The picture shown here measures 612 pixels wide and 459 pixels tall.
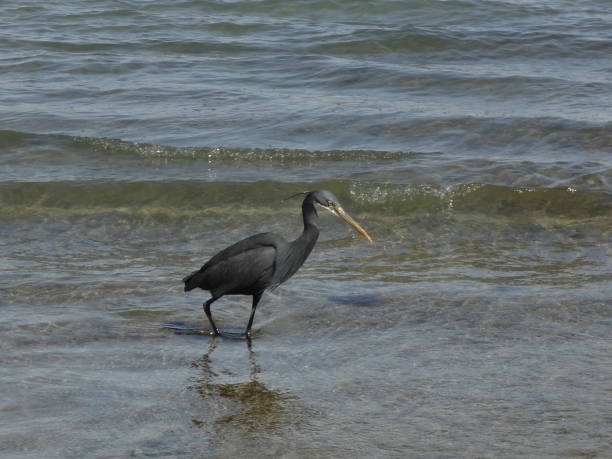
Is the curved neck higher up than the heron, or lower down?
higher up

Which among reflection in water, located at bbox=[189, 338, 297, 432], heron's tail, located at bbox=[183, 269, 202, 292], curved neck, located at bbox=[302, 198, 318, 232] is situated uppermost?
curved neck, located at bbox=[302, 198, 318, 232]

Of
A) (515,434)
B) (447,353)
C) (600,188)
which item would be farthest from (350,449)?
(600,188)

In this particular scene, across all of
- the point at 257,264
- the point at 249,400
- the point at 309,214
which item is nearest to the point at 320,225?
the point at 309,214

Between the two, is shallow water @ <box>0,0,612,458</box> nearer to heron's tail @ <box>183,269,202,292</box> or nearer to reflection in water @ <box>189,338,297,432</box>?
reflection in water @ <box>189,338,297,432</box>

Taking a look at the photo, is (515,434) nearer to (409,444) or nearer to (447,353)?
(409,444)

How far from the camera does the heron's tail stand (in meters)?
6.62

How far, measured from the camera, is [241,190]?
998cm

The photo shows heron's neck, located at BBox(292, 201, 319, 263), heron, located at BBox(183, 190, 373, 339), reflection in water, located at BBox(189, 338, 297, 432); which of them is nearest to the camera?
reflection in water, located at BBox(189, 338, 297, 432)

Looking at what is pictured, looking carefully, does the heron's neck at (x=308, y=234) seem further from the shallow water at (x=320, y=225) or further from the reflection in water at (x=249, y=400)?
the reflection in water at (x=249, y=400)

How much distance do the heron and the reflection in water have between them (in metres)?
0.74

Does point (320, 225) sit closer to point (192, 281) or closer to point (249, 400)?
point (192, 281)

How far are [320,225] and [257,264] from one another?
248cm

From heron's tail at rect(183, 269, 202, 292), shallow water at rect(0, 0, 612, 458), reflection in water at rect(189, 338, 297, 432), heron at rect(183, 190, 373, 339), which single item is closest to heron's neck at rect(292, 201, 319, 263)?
heron at rect(183, 190, 373, 339)

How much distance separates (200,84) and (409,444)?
32.5ft
